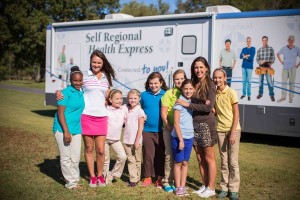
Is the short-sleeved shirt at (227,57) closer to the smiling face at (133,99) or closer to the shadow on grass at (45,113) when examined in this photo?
the smiling face at (133,99)

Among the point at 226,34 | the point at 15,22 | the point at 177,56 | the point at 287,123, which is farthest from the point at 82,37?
the point at 15,22

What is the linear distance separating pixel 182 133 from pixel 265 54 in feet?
14.1

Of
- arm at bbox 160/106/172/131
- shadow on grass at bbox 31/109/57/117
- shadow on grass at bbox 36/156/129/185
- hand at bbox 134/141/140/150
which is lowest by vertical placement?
shadow on grass at bbox 36/156/129/185

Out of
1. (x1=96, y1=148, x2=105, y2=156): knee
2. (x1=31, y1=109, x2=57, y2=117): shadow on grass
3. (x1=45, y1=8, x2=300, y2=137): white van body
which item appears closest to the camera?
(x1=96, y1=148, x2=105, y2=156): knee

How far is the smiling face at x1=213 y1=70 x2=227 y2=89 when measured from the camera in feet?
16.4

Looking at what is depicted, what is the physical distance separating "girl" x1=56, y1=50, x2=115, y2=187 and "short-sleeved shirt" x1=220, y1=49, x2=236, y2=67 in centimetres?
405

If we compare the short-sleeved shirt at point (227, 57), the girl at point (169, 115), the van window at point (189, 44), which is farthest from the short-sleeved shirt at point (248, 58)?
the girl at point (169, 115)

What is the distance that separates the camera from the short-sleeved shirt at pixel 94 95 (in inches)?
210

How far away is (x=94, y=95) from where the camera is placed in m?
5.38

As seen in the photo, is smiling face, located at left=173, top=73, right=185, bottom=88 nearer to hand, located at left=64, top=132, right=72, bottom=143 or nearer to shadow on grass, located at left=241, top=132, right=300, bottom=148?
hand, located at left=64, top=132, right=72, bottom=143

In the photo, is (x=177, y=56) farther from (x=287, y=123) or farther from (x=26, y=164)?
(x=26, y=164)

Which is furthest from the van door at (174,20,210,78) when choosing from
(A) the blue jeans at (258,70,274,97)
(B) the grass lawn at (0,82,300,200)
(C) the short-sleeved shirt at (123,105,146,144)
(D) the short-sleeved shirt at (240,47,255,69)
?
(C) the short-sleeved shirt at (123,105,146,144)

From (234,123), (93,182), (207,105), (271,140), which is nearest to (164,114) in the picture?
(207,105)

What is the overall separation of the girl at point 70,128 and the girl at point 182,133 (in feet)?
4.40
